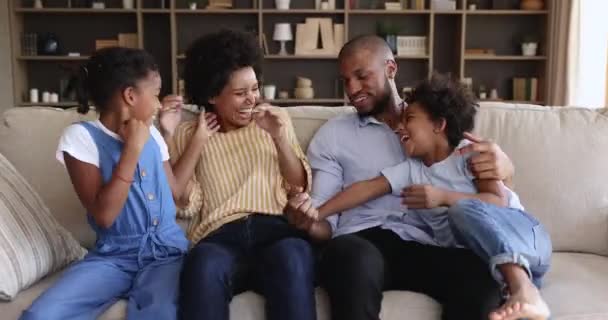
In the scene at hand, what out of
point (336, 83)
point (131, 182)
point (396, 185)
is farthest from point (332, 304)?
point (336, 83)

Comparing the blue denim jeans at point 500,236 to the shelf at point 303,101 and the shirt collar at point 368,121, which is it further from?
the shelf at point 303,101

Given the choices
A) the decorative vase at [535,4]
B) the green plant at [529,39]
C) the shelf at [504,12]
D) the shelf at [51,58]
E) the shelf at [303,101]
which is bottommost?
the shelf at [303,101]

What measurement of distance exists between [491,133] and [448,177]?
283 millimetres

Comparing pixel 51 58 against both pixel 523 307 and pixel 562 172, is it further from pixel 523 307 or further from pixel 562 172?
pixel 523 307

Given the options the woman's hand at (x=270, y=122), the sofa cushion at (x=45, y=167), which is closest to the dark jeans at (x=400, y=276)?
the woman's hand at (x=270, y=122)

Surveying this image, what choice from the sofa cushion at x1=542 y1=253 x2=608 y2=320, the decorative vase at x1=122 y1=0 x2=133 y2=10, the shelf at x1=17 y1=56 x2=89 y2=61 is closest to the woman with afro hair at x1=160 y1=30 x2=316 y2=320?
the sofa cushion at x1=542 y1=253 x2=608 y2=320

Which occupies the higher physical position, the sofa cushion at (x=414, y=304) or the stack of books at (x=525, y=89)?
the stack of books at (x=525, y=89)

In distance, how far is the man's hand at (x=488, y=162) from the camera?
1.64 meters

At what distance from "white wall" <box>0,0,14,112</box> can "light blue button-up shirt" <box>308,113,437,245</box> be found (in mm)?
3704

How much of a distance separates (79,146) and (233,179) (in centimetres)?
42

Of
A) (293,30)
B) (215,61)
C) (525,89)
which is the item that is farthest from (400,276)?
(525,89)

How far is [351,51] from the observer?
6.54ft

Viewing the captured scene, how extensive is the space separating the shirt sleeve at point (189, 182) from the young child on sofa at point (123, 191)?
0.05 meters

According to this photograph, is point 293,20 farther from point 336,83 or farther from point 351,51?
point 351,51
